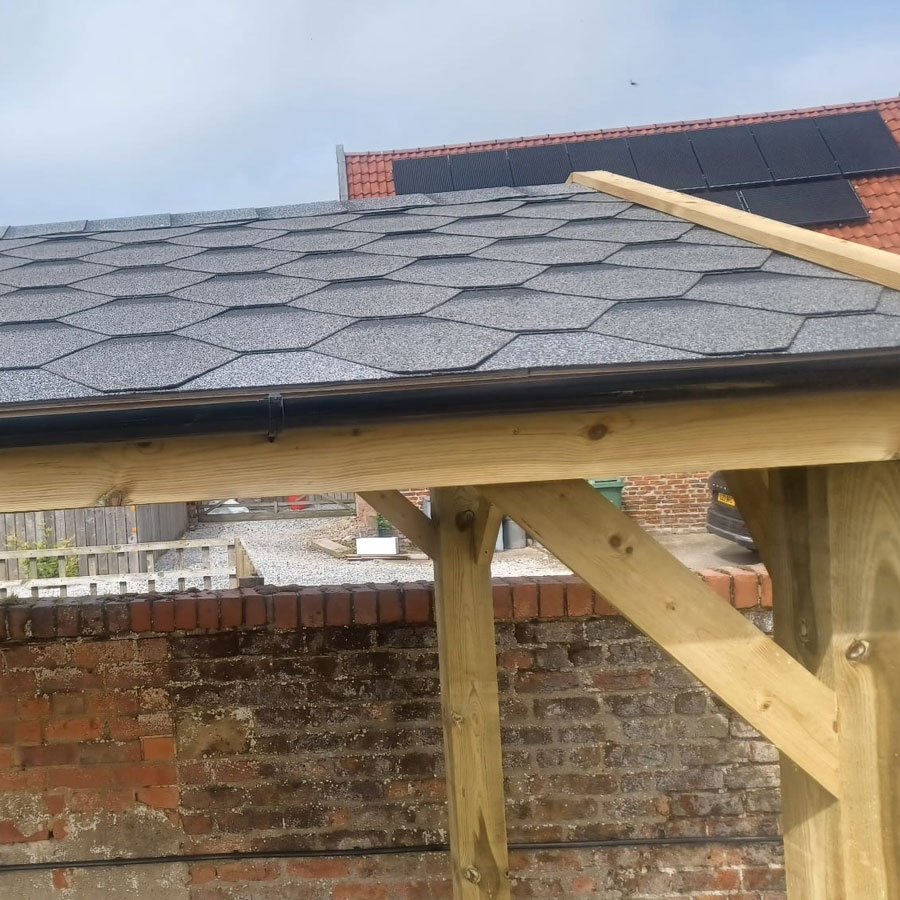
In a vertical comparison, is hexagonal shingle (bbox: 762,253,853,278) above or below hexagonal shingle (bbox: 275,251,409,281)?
below

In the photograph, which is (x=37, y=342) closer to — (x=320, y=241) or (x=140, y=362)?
(x=140, y=362)

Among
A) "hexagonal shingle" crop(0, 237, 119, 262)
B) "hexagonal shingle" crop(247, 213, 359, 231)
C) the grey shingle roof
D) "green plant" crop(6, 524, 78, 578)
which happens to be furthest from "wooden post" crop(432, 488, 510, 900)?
"green plant" crop(6, 524, 78, 578)

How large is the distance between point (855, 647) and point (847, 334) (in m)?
0.58

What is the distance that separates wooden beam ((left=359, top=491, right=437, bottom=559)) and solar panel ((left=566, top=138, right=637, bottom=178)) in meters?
8.96

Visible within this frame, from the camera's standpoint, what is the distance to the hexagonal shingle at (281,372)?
1.26 meters

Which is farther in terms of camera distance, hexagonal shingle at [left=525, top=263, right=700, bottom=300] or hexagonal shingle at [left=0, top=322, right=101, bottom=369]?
hexagonal shingle at [left=525, top=263, right=700, bottom=300]

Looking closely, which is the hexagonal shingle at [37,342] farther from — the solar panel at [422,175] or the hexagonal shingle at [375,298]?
the solar panel at [422,175]

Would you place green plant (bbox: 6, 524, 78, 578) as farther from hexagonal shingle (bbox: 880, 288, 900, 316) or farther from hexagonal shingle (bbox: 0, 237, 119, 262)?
hexagonal shingle (bbox: 880, 288, 900, 316)

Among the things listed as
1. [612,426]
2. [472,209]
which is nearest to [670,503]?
[472,209]

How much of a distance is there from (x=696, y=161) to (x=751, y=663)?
33.7 feet

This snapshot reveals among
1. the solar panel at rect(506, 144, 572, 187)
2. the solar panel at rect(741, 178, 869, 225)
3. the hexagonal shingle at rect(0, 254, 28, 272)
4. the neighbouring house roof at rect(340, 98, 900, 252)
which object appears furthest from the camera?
the solar panel at rect(506, 144, 572, 187)

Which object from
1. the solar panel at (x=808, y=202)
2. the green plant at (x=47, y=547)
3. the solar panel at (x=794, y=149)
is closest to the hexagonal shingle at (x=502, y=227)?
the solar panel at (x=808, y=202)

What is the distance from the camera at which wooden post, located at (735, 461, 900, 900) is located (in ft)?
4.54

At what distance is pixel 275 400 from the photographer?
3.97ft
